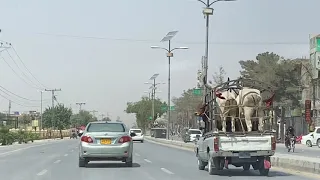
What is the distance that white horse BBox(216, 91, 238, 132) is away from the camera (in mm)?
19953

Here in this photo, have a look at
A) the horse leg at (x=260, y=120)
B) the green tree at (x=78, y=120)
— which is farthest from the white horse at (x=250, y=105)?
the green tree at (x=78, y=120)

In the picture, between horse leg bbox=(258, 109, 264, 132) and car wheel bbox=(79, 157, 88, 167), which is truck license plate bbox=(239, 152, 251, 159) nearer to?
horse leg bbox=(258, 109, 264, 132)

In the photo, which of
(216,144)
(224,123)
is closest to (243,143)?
(216,144)

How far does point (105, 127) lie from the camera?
23.0m

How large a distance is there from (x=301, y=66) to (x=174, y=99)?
175 feet

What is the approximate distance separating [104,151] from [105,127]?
1359mm

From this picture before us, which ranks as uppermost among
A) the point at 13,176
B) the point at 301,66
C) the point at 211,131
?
the point at 301,66

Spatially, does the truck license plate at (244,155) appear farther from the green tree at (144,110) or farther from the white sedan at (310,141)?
the green tree at (144,110)

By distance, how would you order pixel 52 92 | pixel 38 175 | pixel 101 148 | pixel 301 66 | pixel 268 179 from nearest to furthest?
pixel 268 179 < pixel 38 175 < pixel 101 148 < pixel 301 66 < pixel 52 92

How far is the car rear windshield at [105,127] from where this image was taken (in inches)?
898

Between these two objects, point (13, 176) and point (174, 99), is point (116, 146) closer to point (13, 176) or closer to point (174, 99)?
point (13, 176)

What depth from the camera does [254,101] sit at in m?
20.0

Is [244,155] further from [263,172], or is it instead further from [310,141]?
[310,141]

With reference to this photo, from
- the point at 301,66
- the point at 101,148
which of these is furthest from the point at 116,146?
the point at 301,66
